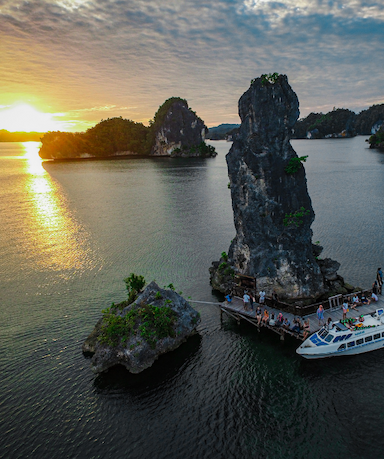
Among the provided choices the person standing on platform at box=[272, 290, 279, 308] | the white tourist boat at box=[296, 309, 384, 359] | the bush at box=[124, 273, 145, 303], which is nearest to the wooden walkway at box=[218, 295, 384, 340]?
the person standing on platform at box=[272, 290, 279, 308]

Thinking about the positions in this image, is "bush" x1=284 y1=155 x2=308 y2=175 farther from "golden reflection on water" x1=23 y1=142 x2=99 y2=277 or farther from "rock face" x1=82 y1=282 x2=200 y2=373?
"golden reflection on water" x1=23 y1=142 x2=99 y2=277

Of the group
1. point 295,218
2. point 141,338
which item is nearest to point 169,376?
point 141,338

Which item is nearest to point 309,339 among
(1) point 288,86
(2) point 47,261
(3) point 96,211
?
(1) point 288,86

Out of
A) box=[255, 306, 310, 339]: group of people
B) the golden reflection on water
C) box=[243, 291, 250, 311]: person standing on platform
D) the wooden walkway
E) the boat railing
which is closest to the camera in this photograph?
box=[255, 306, 310, 339]: group of people

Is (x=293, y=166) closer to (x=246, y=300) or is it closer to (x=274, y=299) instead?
(x=274, y=299)

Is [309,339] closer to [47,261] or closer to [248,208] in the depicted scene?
[248,208]

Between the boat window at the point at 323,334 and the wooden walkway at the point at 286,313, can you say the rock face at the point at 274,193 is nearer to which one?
the wooden walkway at the point at 286,313
